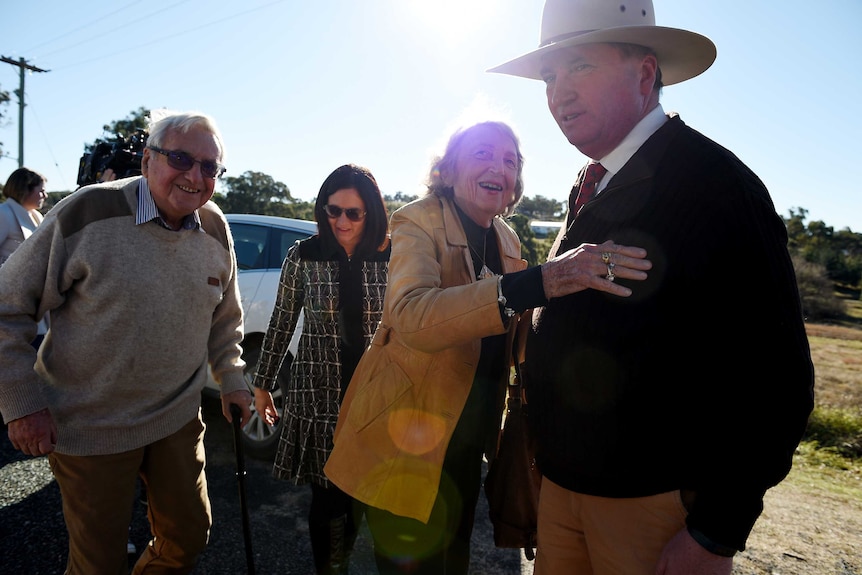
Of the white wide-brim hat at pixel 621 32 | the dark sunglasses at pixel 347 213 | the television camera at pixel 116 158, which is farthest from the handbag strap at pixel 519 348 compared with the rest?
the television camera at pixel 116 158

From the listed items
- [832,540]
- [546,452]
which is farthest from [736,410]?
[832,540]

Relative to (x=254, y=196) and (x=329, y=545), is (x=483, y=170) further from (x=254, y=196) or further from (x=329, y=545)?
(x=254, y=196)

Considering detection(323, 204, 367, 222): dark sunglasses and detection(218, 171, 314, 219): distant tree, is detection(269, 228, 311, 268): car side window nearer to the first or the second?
detection(323, 204, 367, 222): dark sunglasses

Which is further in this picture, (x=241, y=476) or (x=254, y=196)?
(x=254, y=196)

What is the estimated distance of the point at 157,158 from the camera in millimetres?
2059

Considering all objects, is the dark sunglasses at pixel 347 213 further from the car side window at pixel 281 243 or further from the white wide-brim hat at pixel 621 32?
the car side window at pixel 281 243

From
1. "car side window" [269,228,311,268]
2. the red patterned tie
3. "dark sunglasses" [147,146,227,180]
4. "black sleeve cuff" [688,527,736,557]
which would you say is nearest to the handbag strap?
the red patterned tie

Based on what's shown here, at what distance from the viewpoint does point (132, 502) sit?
200cm

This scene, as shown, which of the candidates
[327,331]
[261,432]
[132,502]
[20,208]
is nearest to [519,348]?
[327,331]

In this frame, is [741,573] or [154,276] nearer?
[154,276]

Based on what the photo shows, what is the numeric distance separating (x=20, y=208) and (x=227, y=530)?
140 inches

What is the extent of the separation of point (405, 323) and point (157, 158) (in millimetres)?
1295

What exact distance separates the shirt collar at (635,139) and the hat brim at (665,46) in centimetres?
18

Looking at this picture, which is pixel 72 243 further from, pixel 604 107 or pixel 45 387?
pixel 604 107
